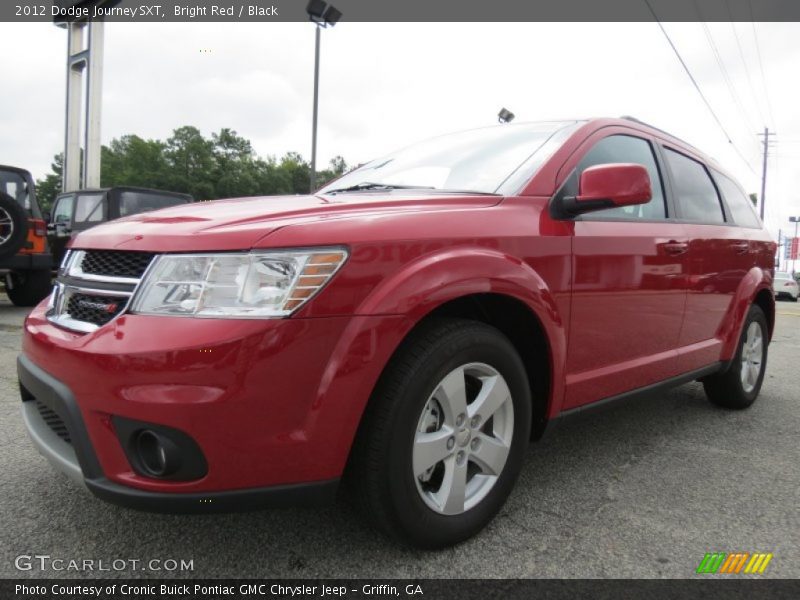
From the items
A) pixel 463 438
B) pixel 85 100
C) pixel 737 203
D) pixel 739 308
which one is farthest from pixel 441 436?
pixel 85 100

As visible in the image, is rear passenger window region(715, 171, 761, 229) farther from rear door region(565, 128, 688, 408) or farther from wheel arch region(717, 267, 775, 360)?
rear door region(565, 128, 688, 408)

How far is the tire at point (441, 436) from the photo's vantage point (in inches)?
66.1

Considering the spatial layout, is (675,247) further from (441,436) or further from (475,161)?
(441,436)

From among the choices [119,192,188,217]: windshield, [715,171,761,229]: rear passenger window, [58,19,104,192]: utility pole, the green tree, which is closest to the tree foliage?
the green tree

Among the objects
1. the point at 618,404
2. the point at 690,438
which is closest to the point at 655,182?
the point at 618,404

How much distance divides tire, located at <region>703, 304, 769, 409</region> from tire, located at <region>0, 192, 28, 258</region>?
693 centimetres

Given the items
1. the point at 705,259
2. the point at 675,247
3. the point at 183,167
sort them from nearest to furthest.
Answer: the point at 675,247 → the point at 705,259 → the point at 183,167

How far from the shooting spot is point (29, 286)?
7836 millimetres

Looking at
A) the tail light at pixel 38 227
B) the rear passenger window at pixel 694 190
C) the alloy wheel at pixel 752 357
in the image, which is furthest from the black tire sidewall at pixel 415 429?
the tail light at pixel 38 227

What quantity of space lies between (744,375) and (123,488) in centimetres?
367

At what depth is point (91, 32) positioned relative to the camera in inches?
500

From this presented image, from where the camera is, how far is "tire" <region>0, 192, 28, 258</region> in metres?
6.51

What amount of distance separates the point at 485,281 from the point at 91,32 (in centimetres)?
1405

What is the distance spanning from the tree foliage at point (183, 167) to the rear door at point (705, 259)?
6570 centimetres
